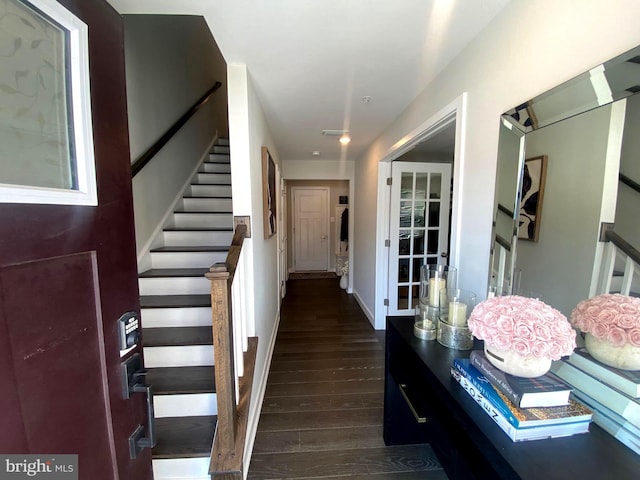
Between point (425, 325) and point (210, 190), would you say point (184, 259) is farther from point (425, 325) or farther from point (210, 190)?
point (425, 325)

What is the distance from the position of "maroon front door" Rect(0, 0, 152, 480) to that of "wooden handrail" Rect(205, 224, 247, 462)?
34 centimetres

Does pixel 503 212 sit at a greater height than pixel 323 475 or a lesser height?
greater

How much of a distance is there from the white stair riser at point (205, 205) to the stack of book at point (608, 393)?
9.03ft

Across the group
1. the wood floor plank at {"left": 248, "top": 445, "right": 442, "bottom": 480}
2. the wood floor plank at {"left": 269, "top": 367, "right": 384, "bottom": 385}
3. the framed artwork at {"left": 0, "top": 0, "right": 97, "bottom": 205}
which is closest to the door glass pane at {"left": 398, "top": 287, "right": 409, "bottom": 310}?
the wood floor plank at {"left": 269, "top": 367, "right": 384, "bottom": 385}

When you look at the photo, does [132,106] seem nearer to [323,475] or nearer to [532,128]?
[532,128]

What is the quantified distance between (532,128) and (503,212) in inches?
13.4

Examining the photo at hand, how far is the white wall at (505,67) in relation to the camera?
0.82 m

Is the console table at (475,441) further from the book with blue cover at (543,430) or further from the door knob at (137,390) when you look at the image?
the door knob at (137,390)

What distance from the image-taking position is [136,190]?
6.71 ft

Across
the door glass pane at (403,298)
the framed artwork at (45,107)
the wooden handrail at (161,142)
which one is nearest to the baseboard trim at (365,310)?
the door glass pane at (403,298)

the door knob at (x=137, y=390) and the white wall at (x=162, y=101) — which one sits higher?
the white wall at (x=162, y=101)

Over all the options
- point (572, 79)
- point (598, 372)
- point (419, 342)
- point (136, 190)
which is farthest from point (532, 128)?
point (136, 190)

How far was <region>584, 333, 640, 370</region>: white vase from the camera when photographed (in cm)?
75

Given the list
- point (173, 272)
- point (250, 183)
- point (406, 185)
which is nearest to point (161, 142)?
point (173, 272)
